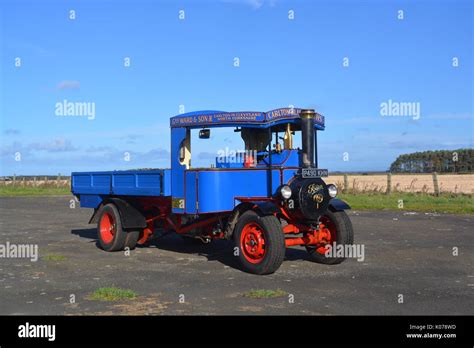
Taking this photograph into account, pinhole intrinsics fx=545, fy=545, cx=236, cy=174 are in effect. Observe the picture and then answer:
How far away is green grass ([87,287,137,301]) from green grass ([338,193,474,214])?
53.1 ft

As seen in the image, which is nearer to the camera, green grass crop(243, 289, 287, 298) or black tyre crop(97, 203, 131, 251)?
green grass crop(243, 289, 287, 298)

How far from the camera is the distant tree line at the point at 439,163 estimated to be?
69688mm

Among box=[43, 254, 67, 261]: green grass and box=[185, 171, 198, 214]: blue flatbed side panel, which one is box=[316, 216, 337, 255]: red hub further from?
box=[43, 254, 67, 261]: green grass

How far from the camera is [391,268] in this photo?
9.48 m

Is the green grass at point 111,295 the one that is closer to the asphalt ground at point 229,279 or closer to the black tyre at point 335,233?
the asphalt ground at point 229,279

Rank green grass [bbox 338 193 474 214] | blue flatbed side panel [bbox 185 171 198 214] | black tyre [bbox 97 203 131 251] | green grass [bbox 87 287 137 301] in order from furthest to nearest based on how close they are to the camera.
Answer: green grass [bbox 338 193 474 214] → black tyre [bbox 97 203 131 251] → blue flatbed side panel [bbox 185 171 198 214] → green grass [bbox 87 287 137 301]

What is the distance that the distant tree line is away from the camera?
69.7m

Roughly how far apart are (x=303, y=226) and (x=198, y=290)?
2.56 meters

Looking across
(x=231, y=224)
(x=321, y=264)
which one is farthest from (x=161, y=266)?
(x=321, y=264)

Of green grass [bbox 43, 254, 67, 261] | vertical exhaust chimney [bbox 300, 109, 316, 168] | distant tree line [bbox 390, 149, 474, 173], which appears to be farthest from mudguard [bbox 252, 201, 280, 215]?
distant tree line [bbox 390, 149, 474, 173]

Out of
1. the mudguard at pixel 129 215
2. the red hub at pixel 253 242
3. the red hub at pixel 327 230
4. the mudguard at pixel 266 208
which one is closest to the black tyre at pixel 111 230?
the mudguard at pixel 129 215

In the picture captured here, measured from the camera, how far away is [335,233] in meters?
9.76
